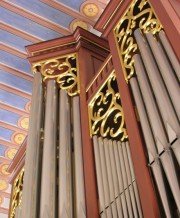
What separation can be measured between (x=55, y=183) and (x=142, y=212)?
3.40 feet

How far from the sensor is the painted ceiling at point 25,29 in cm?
501

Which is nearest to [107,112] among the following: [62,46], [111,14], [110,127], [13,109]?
[110,127]

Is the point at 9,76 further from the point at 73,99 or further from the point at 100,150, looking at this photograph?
the point at 100,150

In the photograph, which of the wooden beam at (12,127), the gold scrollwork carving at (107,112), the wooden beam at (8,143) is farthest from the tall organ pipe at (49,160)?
the wooden beam at (8,143)

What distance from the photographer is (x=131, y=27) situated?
3.71 metres

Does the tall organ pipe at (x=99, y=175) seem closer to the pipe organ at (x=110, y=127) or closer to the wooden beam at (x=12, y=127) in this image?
the pipe organ at (x=110, y=127)

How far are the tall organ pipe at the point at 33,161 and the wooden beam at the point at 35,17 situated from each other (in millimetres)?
938

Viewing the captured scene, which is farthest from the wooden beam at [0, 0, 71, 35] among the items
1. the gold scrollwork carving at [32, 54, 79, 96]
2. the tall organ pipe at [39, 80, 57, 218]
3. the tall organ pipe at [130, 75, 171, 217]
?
the tall organ pipe at [130, 75, 171, 217]

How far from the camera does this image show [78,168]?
3289mm

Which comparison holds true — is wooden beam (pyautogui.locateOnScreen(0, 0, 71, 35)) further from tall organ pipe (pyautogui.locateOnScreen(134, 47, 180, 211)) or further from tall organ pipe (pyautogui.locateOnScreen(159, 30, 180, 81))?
tall organ pipe (pyautogui.locateOnScreen(159, 30, 180, 81))

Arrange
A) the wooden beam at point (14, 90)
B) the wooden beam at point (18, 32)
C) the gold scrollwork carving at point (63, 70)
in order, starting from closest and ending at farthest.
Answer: the gold scrollwork carving at point (63, 70) < the wooden beam at point (18, 32) < the wooden beam at point (14, 90)

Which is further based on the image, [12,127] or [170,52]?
[12,127]

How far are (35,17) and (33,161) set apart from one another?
2.22 metres

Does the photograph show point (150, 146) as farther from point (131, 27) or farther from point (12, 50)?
point (12, 50)
